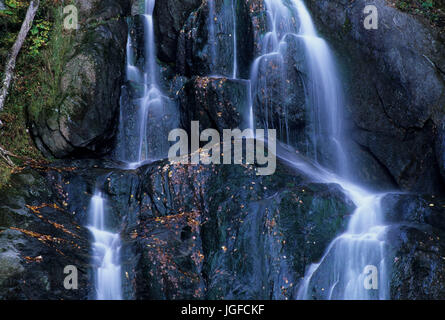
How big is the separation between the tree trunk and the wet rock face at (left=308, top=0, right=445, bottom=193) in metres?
7.52

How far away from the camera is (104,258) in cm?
732

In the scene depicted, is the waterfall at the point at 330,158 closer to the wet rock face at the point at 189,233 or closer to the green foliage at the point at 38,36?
the wet rock face at the point at 189,233

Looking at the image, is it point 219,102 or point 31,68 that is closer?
point 219,102

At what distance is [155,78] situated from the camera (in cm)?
1216

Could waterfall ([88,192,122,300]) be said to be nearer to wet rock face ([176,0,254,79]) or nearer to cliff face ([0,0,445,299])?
cliff face ([0,0,445,299])

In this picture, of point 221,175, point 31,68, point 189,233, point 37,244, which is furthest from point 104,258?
point 31,68

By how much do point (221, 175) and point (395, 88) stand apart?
4472 millimetres

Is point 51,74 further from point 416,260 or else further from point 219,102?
point 416,260

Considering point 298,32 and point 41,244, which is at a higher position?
point 298,32

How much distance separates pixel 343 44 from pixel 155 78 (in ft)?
16.8
